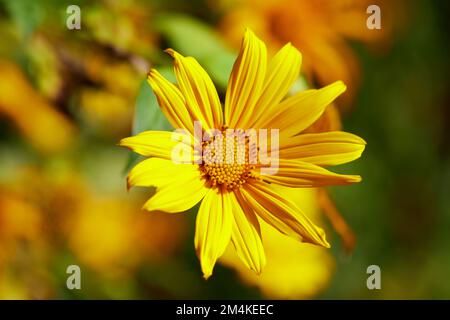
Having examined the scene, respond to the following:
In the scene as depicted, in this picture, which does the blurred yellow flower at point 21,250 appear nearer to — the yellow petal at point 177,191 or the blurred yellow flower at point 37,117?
the blurred yellow flower at point 37,117

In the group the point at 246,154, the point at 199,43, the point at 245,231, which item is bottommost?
the point at 245,231

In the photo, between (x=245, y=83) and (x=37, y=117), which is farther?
(x=37, y=117)

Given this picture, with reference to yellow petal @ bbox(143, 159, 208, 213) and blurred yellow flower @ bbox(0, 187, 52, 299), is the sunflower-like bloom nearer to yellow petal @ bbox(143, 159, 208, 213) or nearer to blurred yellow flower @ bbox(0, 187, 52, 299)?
yellow petal @ bbox(143, 159, 208, 213)

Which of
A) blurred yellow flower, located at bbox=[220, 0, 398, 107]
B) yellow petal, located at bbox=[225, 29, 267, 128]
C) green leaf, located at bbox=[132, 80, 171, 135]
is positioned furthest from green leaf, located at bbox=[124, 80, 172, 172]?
blurred yellow flower, located at bbox=[220, 0, 398, 107]

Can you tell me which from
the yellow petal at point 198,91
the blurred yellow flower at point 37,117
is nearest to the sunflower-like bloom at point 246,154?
Result: the yellow petal at point 198,91

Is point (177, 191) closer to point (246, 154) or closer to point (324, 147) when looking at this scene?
point (246, 154)

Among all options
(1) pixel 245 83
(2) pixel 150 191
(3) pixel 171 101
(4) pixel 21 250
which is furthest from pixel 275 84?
(4) pixel 21 250
